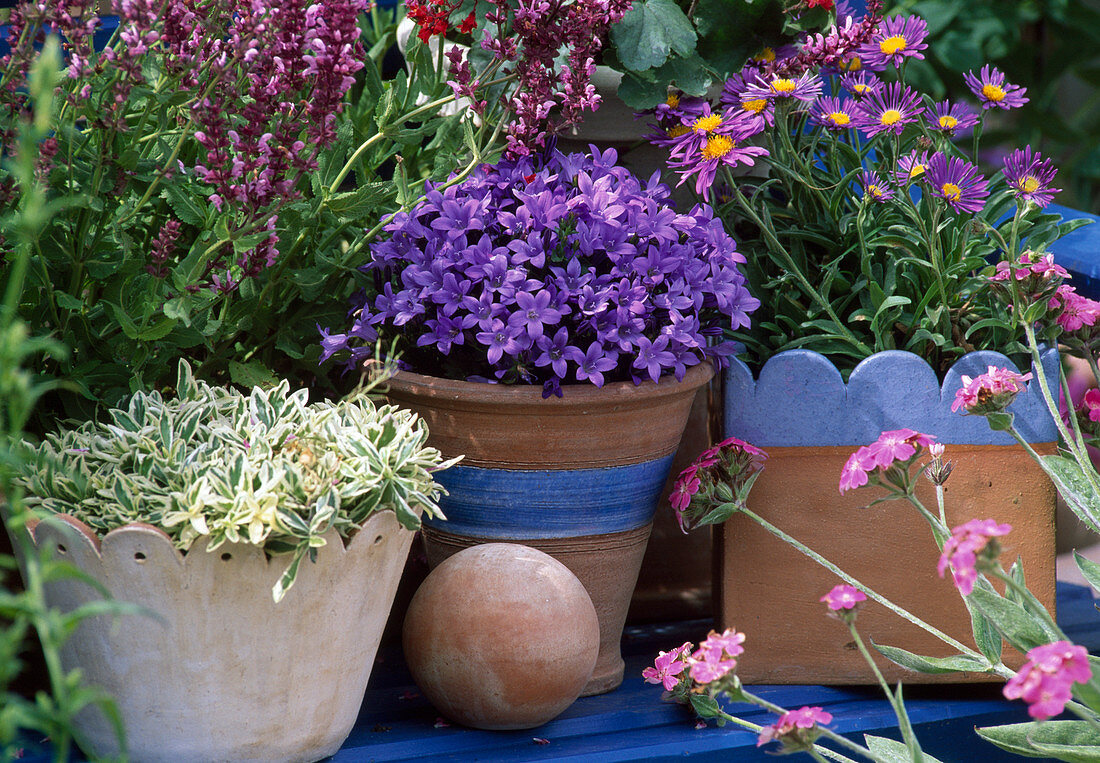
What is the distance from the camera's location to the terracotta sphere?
1341 millimetres

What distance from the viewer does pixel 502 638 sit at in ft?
4.39

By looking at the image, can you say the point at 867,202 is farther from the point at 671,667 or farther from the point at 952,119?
the point at 671,667

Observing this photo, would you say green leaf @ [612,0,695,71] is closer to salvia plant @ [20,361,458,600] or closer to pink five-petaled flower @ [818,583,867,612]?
salvia plant @ [20,361,458,600]

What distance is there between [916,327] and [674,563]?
652mm

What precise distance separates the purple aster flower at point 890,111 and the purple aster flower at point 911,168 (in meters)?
0.05

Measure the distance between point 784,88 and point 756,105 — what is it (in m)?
0.05

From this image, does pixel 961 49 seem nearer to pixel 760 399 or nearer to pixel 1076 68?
pixel 1076 68

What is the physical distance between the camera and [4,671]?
0.69 m

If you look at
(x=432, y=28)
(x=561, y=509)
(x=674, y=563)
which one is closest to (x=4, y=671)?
(x=561, y=509)

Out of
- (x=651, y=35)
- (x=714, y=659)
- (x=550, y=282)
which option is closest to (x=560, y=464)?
(x=550, y=282)

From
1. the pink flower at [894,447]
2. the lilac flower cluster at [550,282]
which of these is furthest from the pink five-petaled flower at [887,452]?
the lilac flower cluster at [550,282]

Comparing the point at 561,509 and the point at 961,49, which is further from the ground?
the point at 961,49

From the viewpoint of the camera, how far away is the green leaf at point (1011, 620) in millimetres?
1215

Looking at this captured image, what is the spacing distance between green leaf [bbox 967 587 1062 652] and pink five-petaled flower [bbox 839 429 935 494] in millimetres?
191
